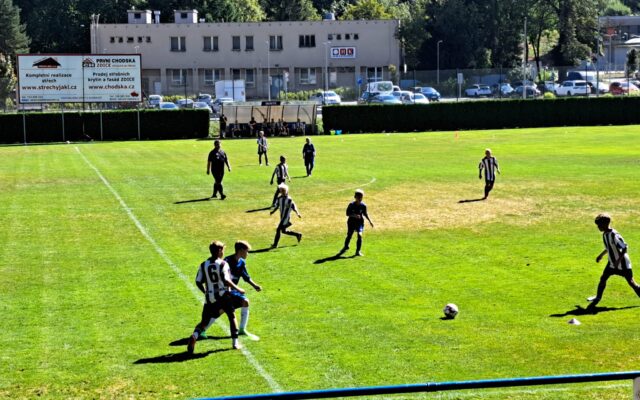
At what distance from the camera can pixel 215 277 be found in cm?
1467

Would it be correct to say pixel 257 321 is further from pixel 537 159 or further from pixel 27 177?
pixel 537 159

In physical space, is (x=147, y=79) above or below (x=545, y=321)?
above

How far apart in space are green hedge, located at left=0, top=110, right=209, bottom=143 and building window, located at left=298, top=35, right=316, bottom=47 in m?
41.7

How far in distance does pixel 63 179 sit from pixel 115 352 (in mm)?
29888

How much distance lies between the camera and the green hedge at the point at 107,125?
7194cm

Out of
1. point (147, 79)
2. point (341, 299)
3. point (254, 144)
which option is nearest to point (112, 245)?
point (341, 299)

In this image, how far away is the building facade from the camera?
11200 cm

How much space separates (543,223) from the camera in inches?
1110

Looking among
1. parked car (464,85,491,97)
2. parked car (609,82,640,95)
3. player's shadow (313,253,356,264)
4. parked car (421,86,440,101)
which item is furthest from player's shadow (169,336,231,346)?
parked car (464,85,491,97)

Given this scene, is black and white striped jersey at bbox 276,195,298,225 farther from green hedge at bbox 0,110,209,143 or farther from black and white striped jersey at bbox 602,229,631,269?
green hedge at bbox 0,110,209,143

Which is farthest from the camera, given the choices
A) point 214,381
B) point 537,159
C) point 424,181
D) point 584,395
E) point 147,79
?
point 147,79

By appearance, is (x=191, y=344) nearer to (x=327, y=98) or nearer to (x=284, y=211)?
(x=284, y=211)

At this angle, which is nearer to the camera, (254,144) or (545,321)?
(545,321)

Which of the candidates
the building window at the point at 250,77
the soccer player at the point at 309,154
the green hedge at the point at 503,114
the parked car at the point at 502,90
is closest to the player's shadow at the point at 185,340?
the soccer player at the point at 309,154
